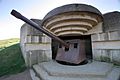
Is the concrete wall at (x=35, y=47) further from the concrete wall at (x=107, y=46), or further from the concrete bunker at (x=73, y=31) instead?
the concrete wall at (x=107, y=46)

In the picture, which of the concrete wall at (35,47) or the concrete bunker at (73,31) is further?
the concrete wall at (35,47)

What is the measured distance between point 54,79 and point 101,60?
11.0 feet

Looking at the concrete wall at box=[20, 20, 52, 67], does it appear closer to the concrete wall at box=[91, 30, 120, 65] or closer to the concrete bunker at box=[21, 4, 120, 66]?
the concrete bunker at box=[21, 4, 120, 66]

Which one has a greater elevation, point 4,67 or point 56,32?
point 56,32

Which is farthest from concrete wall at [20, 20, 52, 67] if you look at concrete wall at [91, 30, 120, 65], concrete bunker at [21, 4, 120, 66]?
concrete wall at [91, 30, 120, 65]

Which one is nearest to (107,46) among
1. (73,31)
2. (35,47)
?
(73,31)

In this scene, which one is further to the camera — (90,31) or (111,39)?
(90,31)

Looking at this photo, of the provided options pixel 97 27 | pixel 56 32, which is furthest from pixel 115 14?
pixel 56 32

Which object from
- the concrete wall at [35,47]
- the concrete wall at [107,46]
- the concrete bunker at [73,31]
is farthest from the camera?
the concrete wall at [35,47]

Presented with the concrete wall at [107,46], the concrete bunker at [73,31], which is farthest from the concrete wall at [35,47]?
the concrete wall at [107,46]

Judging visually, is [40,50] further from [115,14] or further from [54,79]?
[115,14]

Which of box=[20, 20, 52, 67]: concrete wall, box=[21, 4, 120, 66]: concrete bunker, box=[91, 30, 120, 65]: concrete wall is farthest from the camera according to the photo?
box=[20, 20, 52, 67]: concrete wall

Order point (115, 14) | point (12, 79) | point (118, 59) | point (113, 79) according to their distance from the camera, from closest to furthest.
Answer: point (113, 79)
point (12, 79)
point (118, 59)
point (115, 14)

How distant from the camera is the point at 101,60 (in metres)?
5.92
